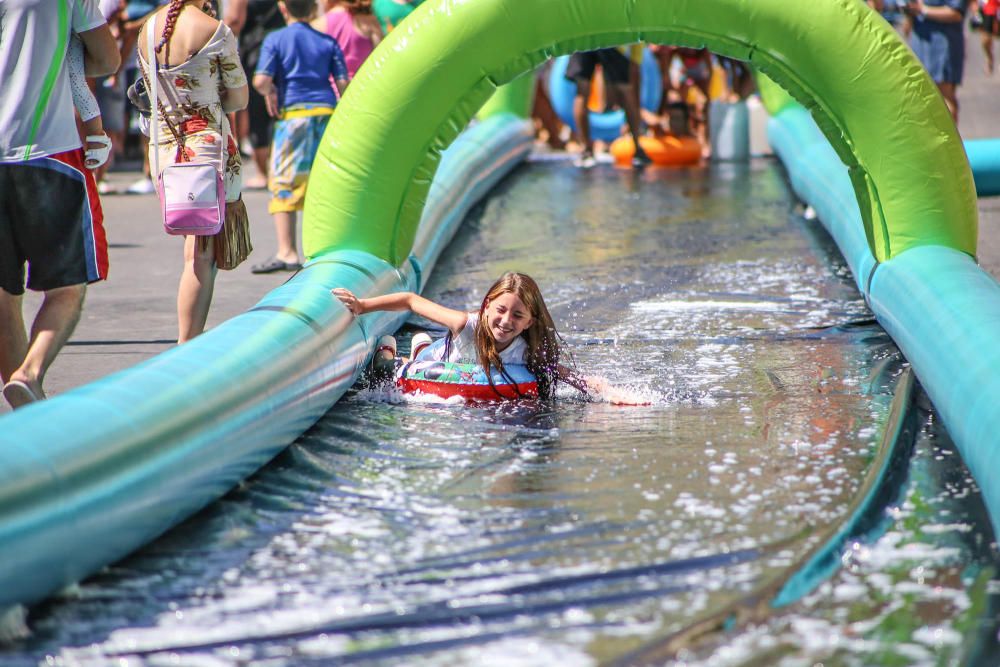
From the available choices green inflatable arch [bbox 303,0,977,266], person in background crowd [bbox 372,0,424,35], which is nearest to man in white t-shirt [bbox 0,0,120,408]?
green inflatable arch [bbox 303,0,977,266]

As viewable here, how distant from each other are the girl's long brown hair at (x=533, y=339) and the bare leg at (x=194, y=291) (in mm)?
1024

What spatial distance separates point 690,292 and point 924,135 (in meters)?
1.41

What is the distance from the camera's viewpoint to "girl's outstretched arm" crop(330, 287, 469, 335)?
173 inches

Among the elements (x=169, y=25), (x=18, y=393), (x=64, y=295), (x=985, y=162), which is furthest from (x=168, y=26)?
(x=985, y=162)

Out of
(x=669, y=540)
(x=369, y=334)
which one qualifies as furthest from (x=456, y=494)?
(x=369, y=334)

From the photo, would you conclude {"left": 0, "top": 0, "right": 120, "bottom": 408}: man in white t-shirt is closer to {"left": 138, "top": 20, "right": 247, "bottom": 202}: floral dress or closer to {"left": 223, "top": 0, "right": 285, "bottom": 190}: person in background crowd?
{"left": 138, "top": 20, "right": 247, "bottom": 202}: floral dress

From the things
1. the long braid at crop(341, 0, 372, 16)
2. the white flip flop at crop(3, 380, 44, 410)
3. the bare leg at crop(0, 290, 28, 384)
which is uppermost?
the long braid at crop(341, 0, 372, 16)

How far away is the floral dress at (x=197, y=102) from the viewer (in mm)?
4699

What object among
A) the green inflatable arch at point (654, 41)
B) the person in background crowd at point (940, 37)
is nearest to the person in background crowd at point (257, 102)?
the green inflatable arch at point (654, 41)

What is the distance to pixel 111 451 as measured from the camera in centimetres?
284

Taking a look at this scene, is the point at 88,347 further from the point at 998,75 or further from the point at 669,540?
the point at 998,75

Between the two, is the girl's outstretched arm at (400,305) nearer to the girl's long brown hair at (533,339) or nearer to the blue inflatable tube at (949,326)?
the girl's long brown hair at (533,339)

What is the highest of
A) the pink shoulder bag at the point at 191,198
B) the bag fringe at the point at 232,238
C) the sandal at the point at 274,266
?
the pink shoulder bag at the point at 191,198

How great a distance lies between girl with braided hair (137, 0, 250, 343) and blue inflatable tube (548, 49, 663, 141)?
26.8ft
